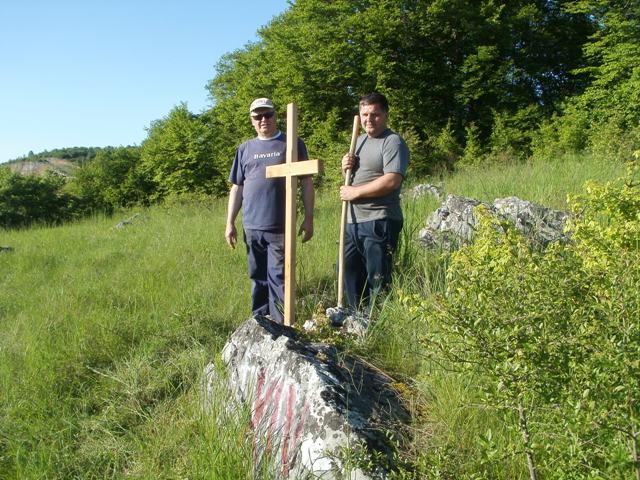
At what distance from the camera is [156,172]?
26.8 metres

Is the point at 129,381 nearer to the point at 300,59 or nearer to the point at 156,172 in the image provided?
the point at 300,59

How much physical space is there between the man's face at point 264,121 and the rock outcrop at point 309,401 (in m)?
1.91

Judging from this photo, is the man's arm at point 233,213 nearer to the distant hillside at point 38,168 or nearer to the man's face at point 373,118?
the man's face at point 373,118

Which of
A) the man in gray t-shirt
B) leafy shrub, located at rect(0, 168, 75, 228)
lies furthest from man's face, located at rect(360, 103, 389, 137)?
leafy shrub, located at rect(0, 168, 75, 228)

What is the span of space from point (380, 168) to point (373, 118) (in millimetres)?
378

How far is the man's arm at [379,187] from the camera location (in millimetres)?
3809

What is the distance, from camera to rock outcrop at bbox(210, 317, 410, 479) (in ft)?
7.05

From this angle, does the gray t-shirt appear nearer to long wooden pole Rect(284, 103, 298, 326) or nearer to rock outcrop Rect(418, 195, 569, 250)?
long wooden pole Rect(284, 103, 298, 326)

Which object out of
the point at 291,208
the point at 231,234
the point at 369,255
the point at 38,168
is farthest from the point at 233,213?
the point at 38,168

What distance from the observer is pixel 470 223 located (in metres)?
4.65

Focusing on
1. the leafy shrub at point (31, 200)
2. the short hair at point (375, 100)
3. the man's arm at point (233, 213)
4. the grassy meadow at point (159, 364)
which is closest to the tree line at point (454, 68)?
the leafy shrub at point (31, 200)

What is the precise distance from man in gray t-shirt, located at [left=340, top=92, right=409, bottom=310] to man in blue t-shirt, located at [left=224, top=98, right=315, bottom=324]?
414 mm

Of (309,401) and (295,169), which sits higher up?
(295,169)

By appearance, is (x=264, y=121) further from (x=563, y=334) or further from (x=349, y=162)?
(x=563, y=334)
